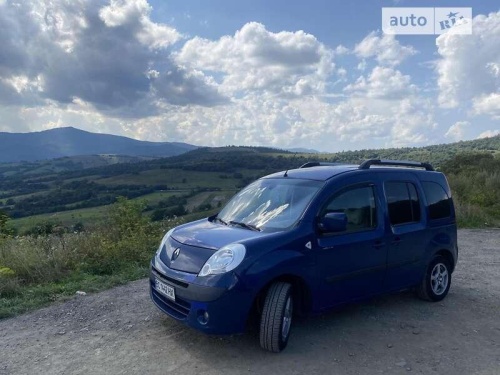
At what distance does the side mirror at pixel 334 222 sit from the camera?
14.4 feet

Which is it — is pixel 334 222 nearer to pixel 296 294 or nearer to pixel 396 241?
pixel 296 294

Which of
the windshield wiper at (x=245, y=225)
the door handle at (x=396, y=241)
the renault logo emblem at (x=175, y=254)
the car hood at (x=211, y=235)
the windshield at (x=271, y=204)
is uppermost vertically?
the windshield at (x=271, y=204)

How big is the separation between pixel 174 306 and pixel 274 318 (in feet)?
3.45

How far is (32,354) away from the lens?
4.30 m

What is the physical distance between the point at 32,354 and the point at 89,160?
474 ft

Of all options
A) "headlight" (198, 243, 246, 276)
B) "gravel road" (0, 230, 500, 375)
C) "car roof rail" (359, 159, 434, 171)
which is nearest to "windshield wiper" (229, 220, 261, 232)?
"headlight" (198, 243, 246, 276)

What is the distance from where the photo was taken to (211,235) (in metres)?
4.51

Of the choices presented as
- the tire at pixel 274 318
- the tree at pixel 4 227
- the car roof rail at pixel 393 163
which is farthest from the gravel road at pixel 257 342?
the tree at pixel 4 227

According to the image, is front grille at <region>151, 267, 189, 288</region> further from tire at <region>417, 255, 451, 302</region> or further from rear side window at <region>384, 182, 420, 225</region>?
tire at <region>417, 255, 451, 302</region>

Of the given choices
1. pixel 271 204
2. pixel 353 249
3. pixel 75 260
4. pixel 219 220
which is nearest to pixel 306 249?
pixel 353 249

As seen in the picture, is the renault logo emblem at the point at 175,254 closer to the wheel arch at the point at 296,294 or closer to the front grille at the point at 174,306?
the front grille at the point at 174,306

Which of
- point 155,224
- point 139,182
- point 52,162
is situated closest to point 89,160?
point 52,162

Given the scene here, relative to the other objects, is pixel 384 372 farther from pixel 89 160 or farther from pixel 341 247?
pixel 89 160

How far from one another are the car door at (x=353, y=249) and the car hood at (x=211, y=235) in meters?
0.85
